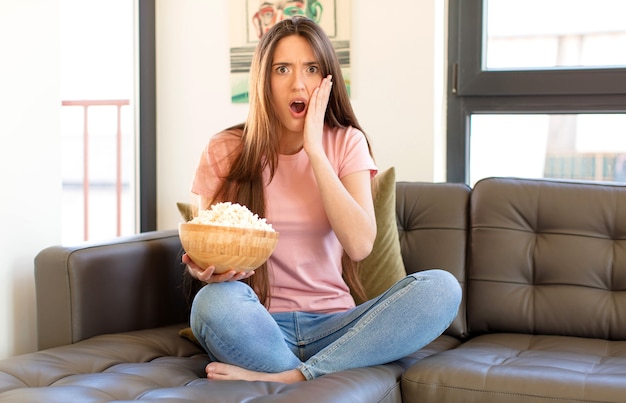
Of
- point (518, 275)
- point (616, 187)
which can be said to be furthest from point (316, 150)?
point (616, 187)

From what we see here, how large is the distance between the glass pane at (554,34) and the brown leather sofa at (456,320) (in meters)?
0.66

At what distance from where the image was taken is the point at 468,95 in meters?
3.19

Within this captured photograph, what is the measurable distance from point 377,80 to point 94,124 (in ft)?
6.79

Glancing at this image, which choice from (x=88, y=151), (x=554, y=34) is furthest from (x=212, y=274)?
(x=88, y=151)

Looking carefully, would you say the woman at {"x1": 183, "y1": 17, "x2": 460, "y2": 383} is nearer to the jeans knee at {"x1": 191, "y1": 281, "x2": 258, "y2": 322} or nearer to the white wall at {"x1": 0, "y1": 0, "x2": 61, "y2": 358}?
the jeans knee at {"x1": 191, "y1": 281, "x2": 258, "y2": 322}

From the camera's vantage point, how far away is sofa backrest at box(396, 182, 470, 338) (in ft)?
8.83

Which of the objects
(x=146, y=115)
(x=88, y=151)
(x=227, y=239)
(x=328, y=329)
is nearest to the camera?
(x=227, y=239)

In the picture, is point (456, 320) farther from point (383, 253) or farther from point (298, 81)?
point (298, 81)

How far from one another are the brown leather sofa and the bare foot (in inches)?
1.5

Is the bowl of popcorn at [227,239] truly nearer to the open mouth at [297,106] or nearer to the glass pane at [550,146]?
the open mouth at [297,106]

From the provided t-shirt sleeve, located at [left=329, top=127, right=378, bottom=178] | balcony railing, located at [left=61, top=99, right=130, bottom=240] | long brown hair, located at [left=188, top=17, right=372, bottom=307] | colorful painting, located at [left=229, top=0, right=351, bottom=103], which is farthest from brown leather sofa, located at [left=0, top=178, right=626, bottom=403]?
balcony railing, located at [left=61, top=99, right=130, bottom=240]

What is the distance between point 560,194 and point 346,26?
3.51ft

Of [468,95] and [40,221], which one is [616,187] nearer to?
[468,95]

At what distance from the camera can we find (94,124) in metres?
4.69
